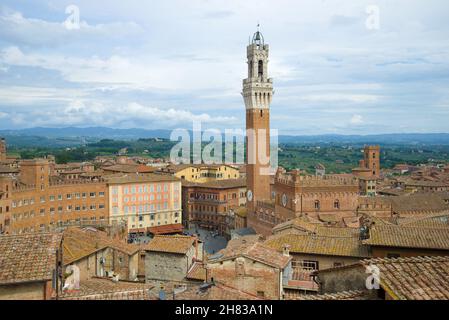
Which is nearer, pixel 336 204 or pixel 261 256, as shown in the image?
pixel 261 256

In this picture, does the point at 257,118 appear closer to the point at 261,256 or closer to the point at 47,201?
the point at 47,201

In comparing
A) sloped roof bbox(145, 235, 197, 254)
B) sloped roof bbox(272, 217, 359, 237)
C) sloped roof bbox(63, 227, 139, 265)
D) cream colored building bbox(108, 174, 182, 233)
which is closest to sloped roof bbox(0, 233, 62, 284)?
sloped roof bbox(63, 227, 139, 265)

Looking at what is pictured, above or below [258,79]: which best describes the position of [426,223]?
below

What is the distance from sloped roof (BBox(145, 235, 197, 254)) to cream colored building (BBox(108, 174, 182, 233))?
44413mm

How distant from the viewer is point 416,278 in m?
9.66

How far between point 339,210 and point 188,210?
3381 centimetres

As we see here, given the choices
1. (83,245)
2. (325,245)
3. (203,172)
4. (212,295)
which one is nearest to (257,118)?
(203,172)

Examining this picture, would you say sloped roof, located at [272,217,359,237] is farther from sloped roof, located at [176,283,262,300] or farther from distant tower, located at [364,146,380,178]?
distant tower, located at [364,146,380,178]

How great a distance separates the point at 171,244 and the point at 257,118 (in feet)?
126

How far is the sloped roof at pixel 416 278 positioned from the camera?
896cm
